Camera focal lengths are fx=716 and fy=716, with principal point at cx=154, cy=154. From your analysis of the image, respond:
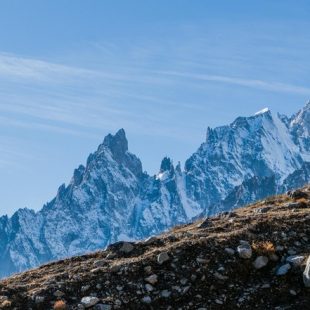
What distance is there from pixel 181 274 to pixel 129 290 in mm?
1454

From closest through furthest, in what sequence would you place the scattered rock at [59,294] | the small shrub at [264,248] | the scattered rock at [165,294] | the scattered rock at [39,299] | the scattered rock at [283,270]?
1. the scattered rock at [165,294]
2. the scattered rock at [39,299]
3. the scattered rock at [283,270]
4. the scattered rock at [59,294]
5. the small shrub at [264,248]

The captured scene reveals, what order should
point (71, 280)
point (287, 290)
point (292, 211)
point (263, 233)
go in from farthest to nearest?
point (292, 211) → point (263, 233) → point (71, 280) → point (287, 290)

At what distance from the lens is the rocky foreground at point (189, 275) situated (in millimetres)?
17609

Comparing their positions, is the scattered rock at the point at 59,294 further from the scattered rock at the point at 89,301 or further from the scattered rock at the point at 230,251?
the scattered rock at the point at 230,251

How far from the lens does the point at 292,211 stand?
22828mm

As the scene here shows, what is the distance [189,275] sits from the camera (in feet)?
60.7

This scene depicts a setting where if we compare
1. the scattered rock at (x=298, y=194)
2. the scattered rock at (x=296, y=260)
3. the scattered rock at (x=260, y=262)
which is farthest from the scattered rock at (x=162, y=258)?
the scattered rock at (x=298, y=194)

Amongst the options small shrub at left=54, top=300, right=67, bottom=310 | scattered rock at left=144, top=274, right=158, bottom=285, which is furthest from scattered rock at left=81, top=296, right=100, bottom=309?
scattered rock at left=144, top=274, right=158, bottom=285

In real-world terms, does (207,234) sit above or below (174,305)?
above

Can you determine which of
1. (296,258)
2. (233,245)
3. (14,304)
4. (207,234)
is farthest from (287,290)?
(14,304)

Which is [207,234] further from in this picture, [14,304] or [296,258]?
[14,304]

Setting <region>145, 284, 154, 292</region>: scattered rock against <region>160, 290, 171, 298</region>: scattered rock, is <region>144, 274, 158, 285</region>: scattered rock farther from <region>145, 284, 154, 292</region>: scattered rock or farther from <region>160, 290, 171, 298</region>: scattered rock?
<region>160, 290, 171, 298</region>: scattered rock

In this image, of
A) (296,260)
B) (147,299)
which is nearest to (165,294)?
(147,299)

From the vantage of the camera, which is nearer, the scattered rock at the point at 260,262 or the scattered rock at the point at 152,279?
the scattered rock at the point at 152,279
